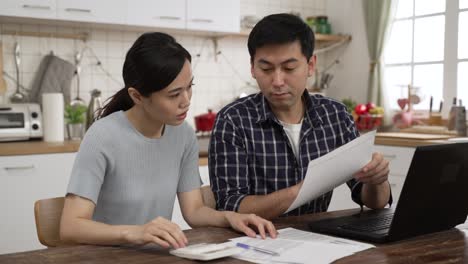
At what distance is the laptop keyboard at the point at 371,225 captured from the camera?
154 cm

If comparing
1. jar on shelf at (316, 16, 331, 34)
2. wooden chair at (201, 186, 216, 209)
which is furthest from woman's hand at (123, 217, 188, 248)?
jar on shelf at (316, 16, 331, 34)

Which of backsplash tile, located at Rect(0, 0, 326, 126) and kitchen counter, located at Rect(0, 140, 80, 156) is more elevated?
backsplash tile, located at Rect(0, 0, 326, 126)

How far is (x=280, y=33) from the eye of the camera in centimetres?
183

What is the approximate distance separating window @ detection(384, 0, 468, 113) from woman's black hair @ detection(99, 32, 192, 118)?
113 inches

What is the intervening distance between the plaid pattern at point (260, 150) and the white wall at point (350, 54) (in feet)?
8.88

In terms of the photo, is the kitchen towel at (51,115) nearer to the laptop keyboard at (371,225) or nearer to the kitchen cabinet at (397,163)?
the kitchen cabinet at (397,163)

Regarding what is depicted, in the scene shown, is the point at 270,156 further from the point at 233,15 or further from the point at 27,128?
the point at 233,15

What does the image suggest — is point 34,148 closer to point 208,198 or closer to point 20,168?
point 20,168

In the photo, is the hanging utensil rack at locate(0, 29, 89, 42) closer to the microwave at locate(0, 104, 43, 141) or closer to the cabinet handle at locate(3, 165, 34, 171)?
the microwave at locate(0, 104, 43, 141)

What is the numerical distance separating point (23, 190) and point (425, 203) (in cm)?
226

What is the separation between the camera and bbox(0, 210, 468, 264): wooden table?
127 cm

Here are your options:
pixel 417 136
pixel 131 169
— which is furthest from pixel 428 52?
pixel 131 169

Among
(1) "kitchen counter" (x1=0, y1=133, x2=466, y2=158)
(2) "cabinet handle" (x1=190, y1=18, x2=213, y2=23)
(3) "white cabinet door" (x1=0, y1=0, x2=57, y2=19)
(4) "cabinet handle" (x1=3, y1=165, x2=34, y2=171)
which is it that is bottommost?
(4) "cabinet handle" (x1=3, y1=165, x2=34, y2=171)

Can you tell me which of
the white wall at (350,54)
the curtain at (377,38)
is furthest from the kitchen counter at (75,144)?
the white wall at (350,54)
